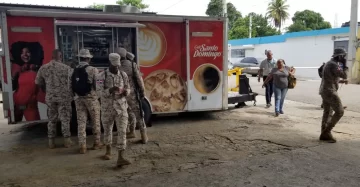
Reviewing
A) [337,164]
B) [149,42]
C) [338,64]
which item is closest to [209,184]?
[337,164]

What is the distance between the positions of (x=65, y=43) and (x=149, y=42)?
171cm

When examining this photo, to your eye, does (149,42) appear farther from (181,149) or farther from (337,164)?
(337,164)

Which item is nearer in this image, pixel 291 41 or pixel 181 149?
pixel 181 149

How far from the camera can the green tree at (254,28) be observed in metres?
48.8

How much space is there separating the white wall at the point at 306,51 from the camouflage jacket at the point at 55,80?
20.9 m

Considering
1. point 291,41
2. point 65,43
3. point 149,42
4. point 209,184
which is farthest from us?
point 291,41

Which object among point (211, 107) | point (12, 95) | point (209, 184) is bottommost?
point (209, 184)

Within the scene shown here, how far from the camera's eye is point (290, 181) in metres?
4.33

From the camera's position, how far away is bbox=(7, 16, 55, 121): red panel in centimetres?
611

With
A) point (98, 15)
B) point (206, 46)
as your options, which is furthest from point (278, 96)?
point (98, 15)

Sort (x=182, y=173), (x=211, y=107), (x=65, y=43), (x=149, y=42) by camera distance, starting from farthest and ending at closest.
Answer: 1. (x=211, y=107)
2. (x=149, y=42)
3. (x=65, y=43)
4. (x=182, y=173)

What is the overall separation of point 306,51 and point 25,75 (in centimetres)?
2565

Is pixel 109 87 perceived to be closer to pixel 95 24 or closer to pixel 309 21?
pixel 95 24

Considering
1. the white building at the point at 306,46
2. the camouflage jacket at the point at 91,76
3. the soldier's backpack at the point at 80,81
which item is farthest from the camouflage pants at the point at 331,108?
the white building at the point at 306,46
